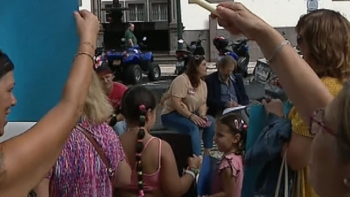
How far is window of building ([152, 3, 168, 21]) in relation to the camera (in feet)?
92.7

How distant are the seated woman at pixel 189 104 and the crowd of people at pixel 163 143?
3.46m

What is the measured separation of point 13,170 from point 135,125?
6.72ft

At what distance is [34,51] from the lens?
2916mm

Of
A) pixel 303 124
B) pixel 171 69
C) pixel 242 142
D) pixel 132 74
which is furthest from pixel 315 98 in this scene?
pixel 171 69

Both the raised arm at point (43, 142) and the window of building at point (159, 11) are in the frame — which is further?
the window of building at point (159, 11)

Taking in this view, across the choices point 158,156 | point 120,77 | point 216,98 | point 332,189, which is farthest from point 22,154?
point 120,77

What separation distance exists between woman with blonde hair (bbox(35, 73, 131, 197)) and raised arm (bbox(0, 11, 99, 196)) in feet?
3.08

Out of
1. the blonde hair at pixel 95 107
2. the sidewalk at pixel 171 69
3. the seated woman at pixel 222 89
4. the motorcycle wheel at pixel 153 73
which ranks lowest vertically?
the sidewalk at pixel 171 69

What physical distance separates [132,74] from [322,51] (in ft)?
48.8

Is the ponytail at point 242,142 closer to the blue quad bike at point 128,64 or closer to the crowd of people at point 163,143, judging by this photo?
the crowd of people at point 163,143

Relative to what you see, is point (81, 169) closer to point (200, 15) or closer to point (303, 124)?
point (303, 124)

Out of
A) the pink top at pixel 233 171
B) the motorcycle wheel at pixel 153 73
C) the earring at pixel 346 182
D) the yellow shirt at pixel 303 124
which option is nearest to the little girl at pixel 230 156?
the pink top at pixel 233 171

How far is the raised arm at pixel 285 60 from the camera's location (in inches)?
87.5

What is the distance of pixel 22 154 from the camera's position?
1.92m
